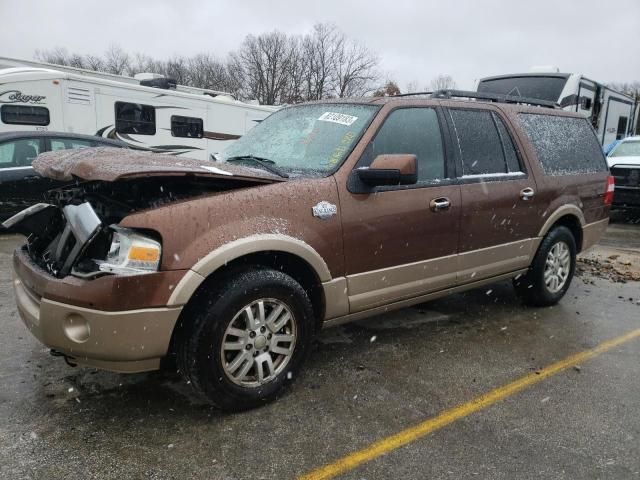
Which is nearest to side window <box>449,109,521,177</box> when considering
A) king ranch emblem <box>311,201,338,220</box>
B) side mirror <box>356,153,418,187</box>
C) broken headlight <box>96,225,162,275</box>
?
side mirror <box>356,153,418,187</box>

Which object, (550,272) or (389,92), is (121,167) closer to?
(550,272)

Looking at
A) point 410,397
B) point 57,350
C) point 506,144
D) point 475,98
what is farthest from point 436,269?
point 57,350

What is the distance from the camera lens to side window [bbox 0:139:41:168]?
7.70m

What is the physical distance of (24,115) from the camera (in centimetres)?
975

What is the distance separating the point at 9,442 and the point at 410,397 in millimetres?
2203

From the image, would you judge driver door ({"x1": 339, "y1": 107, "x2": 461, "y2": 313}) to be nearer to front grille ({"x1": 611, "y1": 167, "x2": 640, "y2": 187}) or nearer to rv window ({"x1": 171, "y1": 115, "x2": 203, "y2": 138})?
front grille ({"x1": 611, "y1": 167, "x2": 640, "y2": 187})

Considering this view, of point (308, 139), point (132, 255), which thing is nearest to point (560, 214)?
point (308, 139)

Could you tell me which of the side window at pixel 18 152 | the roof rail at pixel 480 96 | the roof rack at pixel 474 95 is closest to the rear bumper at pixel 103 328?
the roof rack at pixel 474 95

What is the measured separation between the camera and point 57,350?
2.74 m

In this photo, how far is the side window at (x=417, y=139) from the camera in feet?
12.0

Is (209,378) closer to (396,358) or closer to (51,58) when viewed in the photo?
(396,358)

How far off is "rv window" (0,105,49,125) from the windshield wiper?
755 cm

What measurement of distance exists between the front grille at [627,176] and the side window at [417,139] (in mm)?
8702

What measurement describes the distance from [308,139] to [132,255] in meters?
1.63
